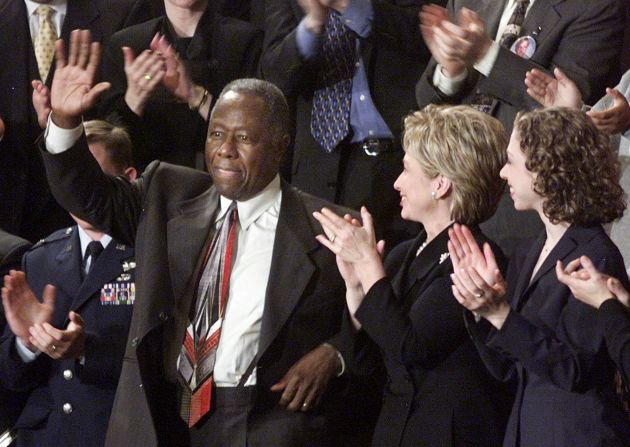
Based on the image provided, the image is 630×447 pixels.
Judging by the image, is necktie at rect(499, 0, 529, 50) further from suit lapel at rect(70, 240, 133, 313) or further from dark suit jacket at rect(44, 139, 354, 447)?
suit lapel at rect(70, 240, 133, 313)

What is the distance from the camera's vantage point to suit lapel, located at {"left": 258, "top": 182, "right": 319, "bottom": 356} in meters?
3.32

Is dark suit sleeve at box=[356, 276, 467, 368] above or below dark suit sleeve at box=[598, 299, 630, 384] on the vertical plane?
below

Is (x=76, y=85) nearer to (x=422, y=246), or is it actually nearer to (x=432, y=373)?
(x=422, y=246)

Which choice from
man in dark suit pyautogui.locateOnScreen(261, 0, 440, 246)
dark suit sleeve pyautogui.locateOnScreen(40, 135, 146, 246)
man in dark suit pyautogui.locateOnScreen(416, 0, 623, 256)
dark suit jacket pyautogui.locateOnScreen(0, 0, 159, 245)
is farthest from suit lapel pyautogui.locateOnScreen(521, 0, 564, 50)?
dark suit jacket pyautogui.locateOnScreen(0, 0, 159, 245)

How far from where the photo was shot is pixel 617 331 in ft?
9.16

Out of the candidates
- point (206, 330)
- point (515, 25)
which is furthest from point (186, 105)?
point (206, 330)

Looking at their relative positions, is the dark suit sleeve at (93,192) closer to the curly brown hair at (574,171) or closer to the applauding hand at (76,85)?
the applauding hand at (76,85)

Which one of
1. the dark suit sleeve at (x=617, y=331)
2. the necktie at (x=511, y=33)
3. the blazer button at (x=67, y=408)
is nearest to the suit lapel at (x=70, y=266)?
the blazer button at (x=67, y=408)

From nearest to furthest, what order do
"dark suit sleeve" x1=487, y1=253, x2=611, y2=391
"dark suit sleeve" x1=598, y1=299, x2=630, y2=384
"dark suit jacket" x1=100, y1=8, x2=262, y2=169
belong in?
"dark suit sleeve" x1=598, y1=299, x2=630, y2=384 → "dark suit sleeve" x1=487, y1=253, x2=611, y2=391 → "dark suit jacket" x1=100, y1=8, x2=262, y2=169

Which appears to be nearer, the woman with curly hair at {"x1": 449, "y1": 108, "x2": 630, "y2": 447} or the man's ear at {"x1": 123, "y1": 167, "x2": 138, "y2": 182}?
the woman with curly hair at {"x1": 449, "y1": 108, "x2": 630, "y2": 447}

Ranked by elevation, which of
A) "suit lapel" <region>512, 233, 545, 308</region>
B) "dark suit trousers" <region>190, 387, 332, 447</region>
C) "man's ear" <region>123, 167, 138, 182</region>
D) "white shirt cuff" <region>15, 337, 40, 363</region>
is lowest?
"white shirt cuff" <region>15, 337, 40, 363</region>

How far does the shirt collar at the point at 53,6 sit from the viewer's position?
4844 millimetres

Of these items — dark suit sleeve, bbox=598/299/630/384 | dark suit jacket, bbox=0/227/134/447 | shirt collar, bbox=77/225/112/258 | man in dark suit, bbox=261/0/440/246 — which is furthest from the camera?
man in dark suit, bbox=261/0/440/246

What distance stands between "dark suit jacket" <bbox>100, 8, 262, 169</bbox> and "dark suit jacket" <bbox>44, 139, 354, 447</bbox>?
101 cm
